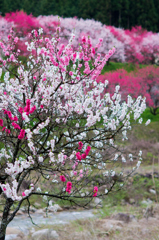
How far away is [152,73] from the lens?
883 inches

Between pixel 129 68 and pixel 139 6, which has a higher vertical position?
pixel 139 6

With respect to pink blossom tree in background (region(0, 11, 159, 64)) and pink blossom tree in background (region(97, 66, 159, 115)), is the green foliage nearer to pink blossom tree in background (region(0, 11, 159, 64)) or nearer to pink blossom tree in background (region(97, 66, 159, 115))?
pink blossom tree in background (region(0, 11, 159, 64))

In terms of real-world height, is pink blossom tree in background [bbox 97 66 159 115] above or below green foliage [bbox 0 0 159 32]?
below

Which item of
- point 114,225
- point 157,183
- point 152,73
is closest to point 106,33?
point 152,73

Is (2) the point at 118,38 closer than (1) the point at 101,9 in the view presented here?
Yes

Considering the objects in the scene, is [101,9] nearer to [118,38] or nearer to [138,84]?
[118,38]

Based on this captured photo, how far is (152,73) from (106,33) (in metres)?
13.8

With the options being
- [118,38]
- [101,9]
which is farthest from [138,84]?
[101,9]

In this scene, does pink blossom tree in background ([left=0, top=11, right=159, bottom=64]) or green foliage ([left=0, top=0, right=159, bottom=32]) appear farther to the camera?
green foliage ([left=0, top=0, right=159, bottom=32])

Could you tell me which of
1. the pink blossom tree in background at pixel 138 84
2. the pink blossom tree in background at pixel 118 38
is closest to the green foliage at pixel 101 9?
the pink blossom tree in background at pixel 118 38

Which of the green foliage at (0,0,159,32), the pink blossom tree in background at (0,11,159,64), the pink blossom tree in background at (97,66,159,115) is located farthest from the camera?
the green foliage at (0,0,159,32)

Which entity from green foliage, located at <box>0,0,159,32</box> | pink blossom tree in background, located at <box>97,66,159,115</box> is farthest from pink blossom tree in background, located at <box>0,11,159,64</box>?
pink blossom tree in background, located at <box>97,66,159,115</box>

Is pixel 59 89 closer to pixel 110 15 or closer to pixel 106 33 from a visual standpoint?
pixel 106 33

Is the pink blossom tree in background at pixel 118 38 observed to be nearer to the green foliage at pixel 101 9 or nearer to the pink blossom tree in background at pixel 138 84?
the green foliage at pixel 101 9
